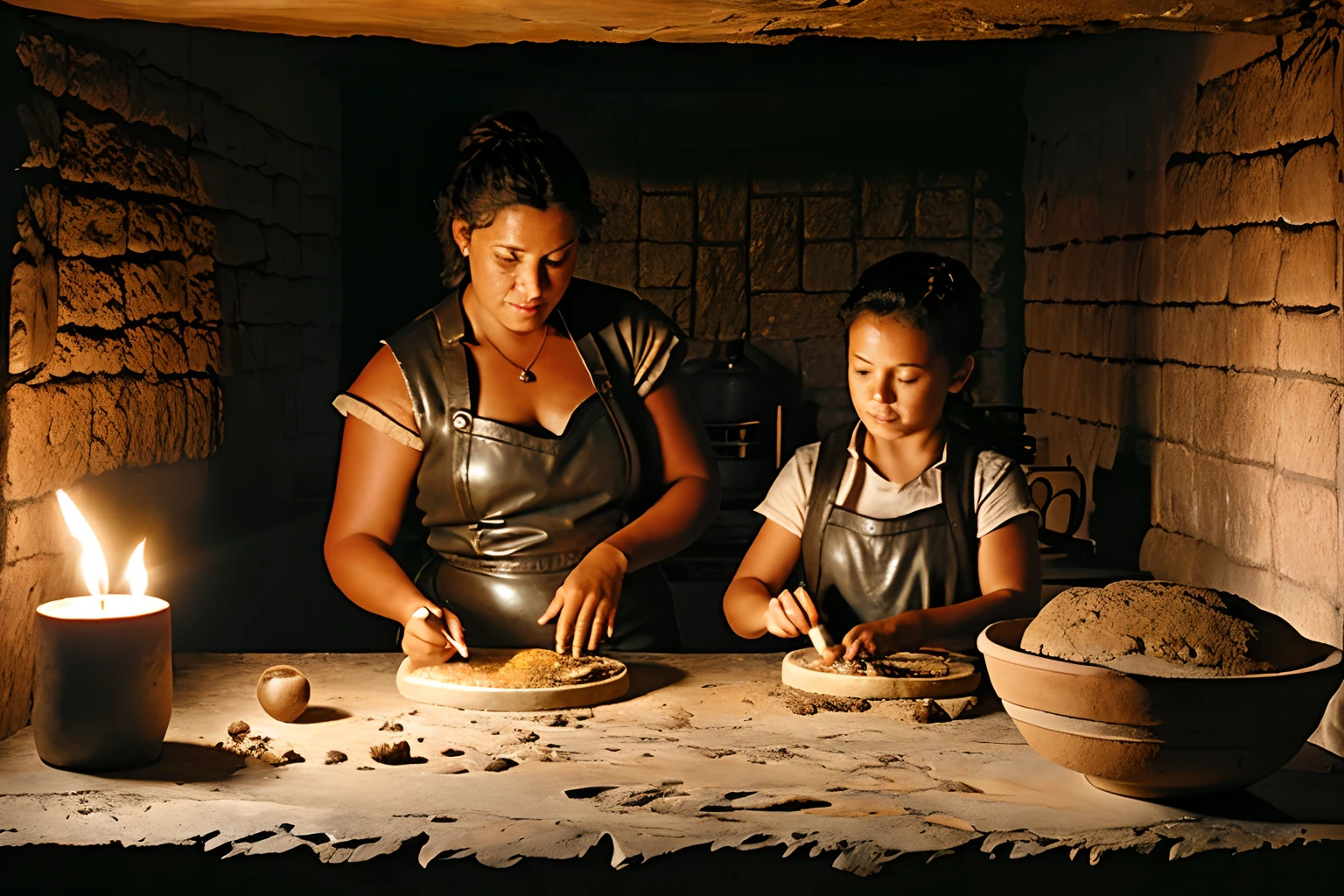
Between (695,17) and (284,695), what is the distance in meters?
1.25

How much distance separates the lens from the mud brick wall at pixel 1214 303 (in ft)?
7.26

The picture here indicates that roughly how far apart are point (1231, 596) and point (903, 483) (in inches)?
31.0

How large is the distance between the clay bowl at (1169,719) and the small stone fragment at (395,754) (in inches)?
32.0

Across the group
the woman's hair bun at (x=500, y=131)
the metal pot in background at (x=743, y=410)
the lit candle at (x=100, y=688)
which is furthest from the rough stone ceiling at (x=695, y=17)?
the metal pot in background at (x=743, y=410)

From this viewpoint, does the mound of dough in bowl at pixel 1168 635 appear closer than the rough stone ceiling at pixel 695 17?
Yes

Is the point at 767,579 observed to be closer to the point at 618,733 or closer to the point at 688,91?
the point at 618,733

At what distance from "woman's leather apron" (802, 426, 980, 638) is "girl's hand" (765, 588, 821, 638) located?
24 centimetres

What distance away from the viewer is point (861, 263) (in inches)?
228

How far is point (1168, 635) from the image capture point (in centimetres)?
169

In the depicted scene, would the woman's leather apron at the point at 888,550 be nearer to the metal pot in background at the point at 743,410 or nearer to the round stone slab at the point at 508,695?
the round stone slab at the point at 508,695

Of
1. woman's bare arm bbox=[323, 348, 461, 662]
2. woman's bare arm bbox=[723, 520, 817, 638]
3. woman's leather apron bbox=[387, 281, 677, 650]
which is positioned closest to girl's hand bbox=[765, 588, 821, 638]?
woman's bare arm bbox=[723, 520, 817, 638]

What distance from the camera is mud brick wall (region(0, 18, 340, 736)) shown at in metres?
2.12

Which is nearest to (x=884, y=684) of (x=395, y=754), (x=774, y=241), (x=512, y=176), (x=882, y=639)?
(x=882, y=639)

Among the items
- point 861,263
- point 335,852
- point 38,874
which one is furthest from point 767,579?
point 861,263
